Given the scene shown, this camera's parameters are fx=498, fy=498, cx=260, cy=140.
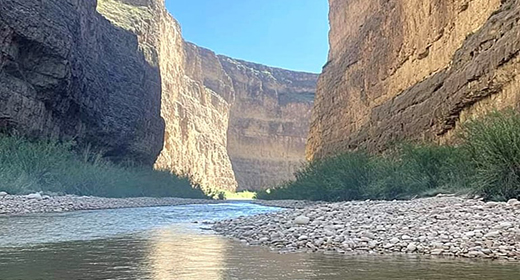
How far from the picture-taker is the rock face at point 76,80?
19859mm

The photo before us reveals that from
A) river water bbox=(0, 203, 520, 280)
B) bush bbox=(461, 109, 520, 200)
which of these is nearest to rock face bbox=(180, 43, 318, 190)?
bush bbox=(461, 109, 520, 200)

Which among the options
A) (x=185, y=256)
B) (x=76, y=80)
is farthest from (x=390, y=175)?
(x=76, y=80)

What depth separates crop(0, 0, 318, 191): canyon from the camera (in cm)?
2084

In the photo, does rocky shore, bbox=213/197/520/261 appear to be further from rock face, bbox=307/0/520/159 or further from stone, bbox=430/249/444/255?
rock face, bbox=307/0/520/159

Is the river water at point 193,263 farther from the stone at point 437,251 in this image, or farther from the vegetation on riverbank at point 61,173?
the vegetation on riverbank at point 61,173

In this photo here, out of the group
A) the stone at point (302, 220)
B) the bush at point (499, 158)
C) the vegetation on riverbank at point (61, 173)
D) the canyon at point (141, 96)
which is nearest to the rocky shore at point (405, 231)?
the stone at point (302, 220)

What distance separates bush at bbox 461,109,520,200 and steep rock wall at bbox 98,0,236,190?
29.5m

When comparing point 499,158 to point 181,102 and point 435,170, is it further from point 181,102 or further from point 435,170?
point 181,102

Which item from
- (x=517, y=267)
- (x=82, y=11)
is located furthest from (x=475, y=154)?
(x=82, y=11)

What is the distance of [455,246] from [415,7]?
55.0ft

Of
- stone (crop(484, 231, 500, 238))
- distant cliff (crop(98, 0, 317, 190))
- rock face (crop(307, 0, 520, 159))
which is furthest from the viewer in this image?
distant cliff (crop(98, 0, 317, 190))

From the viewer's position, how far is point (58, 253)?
15.8ft

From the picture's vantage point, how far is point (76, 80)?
24.0 meters

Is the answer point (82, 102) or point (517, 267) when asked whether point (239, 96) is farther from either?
point (517, 267)
